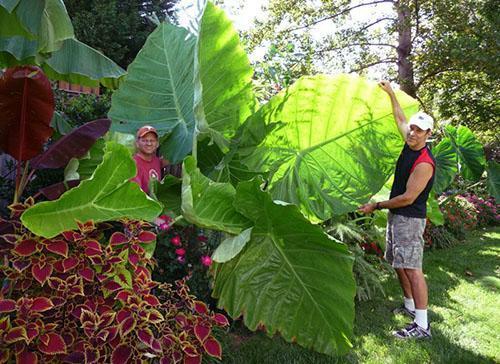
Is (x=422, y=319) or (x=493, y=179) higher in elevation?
(x=493, y=179)

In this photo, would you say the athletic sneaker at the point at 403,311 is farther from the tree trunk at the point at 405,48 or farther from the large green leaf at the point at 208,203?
the tree trunk at the point at 405,48

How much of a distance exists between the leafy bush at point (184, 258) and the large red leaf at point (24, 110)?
3.69 feet

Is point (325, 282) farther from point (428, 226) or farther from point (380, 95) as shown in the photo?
point (428, 226)

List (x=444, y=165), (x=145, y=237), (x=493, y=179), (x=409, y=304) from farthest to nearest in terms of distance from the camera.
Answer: (x=493, y=179)
(x=444, y=165)
(x=409, y=304)
(x=145, y=237)

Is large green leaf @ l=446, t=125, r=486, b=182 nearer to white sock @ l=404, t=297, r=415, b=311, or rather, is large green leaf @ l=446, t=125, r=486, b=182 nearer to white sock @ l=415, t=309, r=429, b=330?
white sock @ l=404, t=297, r=415, b=311

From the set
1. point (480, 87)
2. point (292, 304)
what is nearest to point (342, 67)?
point (480, 87)

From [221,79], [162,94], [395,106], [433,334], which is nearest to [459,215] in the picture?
[433,334]

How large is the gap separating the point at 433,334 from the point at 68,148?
2.84 meters

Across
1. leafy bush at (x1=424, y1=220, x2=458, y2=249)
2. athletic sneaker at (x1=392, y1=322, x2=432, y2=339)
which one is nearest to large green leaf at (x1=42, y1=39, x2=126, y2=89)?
athletic sneaker at (x1=392, y1=322, x2=432, y2=339)

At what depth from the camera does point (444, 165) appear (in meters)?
5.67

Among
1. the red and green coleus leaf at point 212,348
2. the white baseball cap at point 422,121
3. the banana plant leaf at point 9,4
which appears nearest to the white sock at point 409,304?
the white baseball cap at point 422,121

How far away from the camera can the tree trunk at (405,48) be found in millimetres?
10527

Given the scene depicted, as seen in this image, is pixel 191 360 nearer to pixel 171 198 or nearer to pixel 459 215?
pixel 171 198

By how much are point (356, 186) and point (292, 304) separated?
64cm
